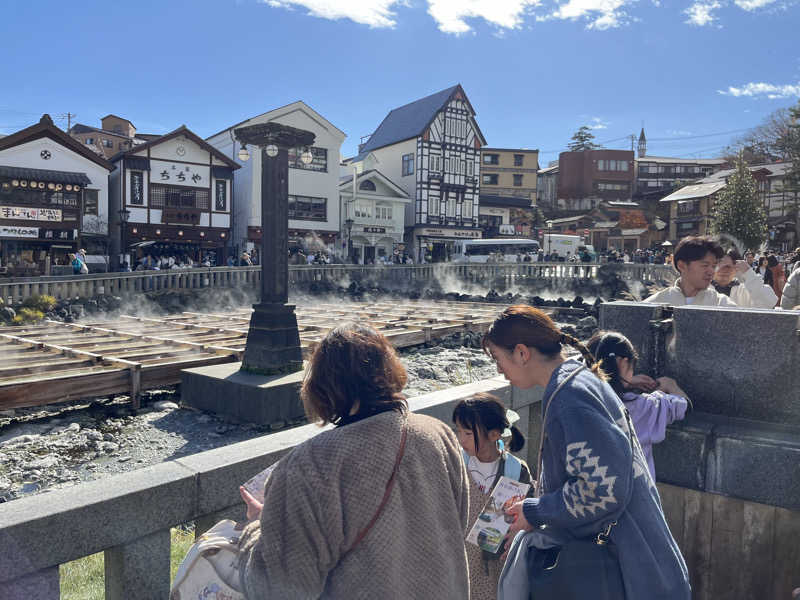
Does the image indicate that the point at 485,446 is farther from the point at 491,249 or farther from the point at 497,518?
the point at 491,249

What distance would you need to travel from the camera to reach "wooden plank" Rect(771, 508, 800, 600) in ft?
9.57

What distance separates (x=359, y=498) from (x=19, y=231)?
31.7 m

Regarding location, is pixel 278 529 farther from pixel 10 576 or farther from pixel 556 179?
pixel 556 179

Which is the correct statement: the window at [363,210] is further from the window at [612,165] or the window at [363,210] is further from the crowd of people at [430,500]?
the crowd of people at [430,500]

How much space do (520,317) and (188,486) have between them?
171 centimetres

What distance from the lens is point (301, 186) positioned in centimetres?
3662

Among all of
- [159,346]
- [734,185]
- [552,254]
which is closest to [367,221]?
[552,254]

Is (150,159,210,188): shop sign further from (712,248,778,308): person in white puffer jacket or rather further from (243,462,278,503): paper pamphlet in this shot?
(243,462,278,503): paper pamphlet

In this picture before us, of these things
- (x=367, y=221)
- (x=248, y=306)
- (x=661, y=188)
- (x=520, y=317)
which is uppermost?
(x=661, y=188)

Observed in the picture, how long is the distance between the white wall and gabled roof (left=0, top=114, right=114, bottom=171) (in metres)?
0.18

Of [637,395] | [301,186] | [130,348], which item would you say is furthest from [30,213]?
[637,395]

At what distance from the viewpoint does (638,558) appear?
187 cm

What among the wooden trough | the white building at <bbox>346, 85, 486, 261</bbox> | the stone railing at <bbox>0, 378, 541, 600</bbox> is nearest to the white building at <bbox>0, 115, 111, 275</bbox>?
the wooden trough

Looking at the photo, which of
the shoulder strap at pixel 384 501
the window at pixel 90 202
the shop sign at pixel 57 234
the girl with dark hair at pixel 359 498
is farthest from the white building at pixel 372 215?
the shoulder strap at pixel 384 501
